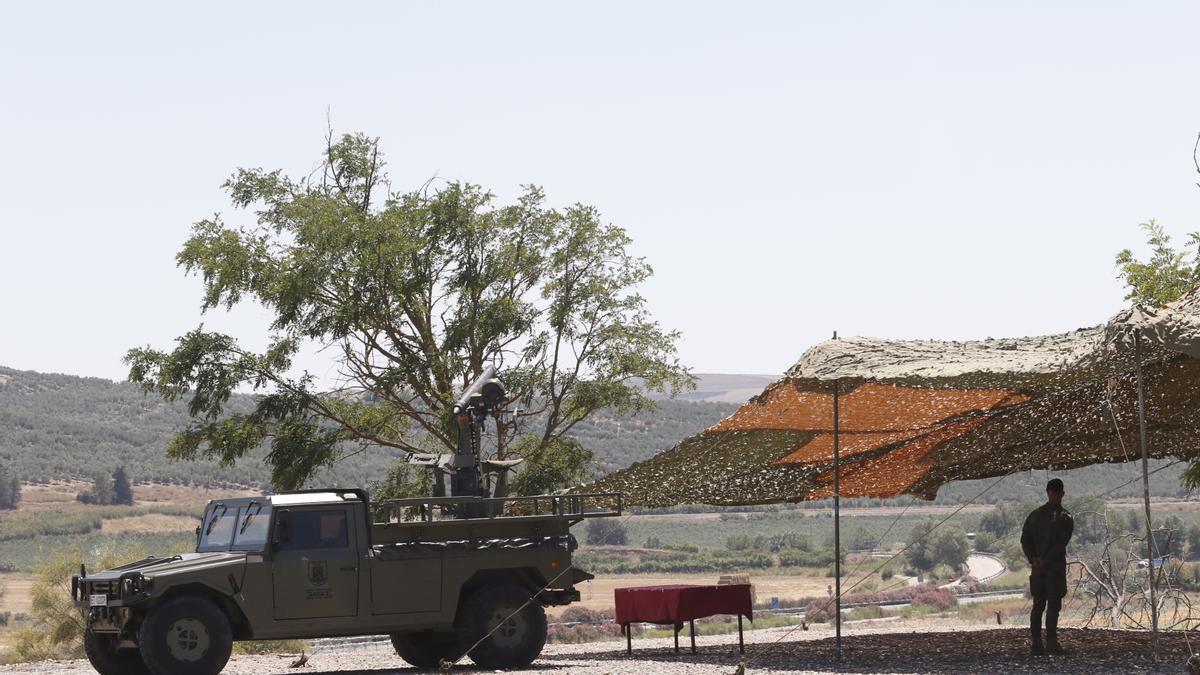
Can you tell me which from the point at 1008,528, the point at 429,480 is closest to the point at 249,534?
the point at 429,480

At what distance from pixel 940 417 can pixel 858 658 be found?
2701 mm

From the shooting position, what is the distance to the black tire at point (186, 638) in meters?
14.4

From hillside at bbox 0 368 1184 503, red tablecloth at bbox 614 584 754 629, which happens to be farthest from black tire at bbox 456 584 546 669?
hillside at bbox 0 368 1184 503

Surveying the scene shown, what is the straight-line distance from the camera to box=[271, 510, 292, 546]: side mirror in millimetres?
15227

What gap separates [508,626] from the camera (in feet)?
53.8

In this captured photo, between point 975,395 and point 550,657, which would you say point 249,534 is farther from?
point 975,395

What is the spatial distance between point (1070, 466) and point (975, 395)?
500 cm

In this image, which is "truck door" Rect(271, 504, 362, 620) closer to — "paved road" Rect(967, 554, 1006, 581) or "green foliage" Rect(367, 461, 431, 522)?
"green foliage" Rect(367, 461, 431, 522)

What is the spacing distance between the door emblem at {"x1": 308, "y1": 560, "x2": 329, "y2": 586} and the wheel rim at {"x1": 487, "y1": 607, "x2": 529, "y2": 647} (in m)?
1.80

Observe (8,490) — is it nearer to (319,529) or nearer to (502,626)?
(502,626)

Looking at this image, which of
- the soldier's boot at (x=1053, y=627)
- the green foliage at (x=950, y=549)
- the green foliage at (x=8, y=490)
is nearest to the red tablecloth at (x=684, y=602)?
the soldier's boot at (x=1053, y=627)

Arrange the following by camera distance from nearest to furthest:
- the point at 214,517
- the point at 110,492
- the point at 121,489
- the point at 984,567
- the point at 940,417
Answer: the point at 940,417 < the point at 214,517 < the point at 984,567 < the point at 110,492 < the point at 121,489

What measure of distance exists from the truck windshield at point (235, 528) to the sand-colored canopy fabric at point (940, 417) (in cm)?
367

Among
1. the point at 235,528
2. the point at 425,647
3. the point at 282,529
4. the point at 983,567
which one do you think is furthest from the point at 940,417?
the point at 983,567
